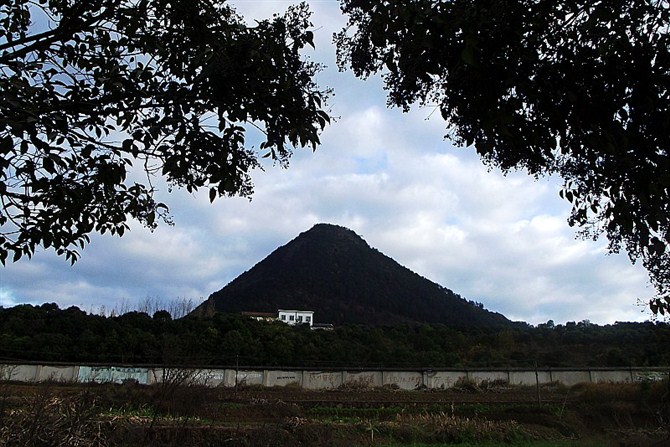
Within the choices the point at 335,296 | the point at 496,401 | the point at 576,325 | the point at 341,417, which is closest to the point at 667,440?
the point at 341,417

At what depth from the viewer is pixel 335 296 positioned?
8394 cm

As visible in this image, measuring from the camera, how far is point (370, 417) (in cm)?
1834

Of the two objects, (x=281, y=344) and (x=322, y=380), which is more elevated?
(x=281, y=344)

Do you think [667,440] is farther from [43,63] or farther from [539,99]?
[43,63]

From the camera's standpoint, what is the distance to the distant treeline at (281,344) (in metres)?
31.5

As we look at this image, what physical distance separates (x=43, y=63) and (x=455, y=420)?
15.9 metres

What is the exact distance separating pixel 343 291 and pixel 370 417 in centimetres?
6710

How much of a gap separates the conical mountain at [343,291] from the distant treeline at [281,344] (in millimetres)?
28707

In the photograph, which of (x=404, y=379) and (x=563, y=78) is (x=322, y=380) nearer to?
(x=404, y=379)

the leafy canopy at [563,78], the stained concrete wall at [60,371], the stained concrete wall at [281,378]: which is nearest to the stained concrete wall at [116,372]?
the stained concrete wall at [60,371]

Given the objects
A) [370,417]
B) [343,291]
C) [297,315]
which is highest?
[343,291]

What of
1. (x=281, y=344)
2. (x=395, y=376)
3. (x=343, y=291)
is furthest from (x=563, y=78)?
(x=343, y=291)

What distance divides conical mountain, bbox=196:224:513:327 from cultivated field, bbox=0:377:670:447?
51121 millimetres

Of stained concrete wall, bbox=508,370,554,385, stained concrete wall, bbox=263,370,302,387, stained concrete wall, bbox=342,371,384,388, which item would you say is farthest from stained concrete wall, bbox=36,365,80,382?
stained concrete wall, bbox=508,370,554,385
